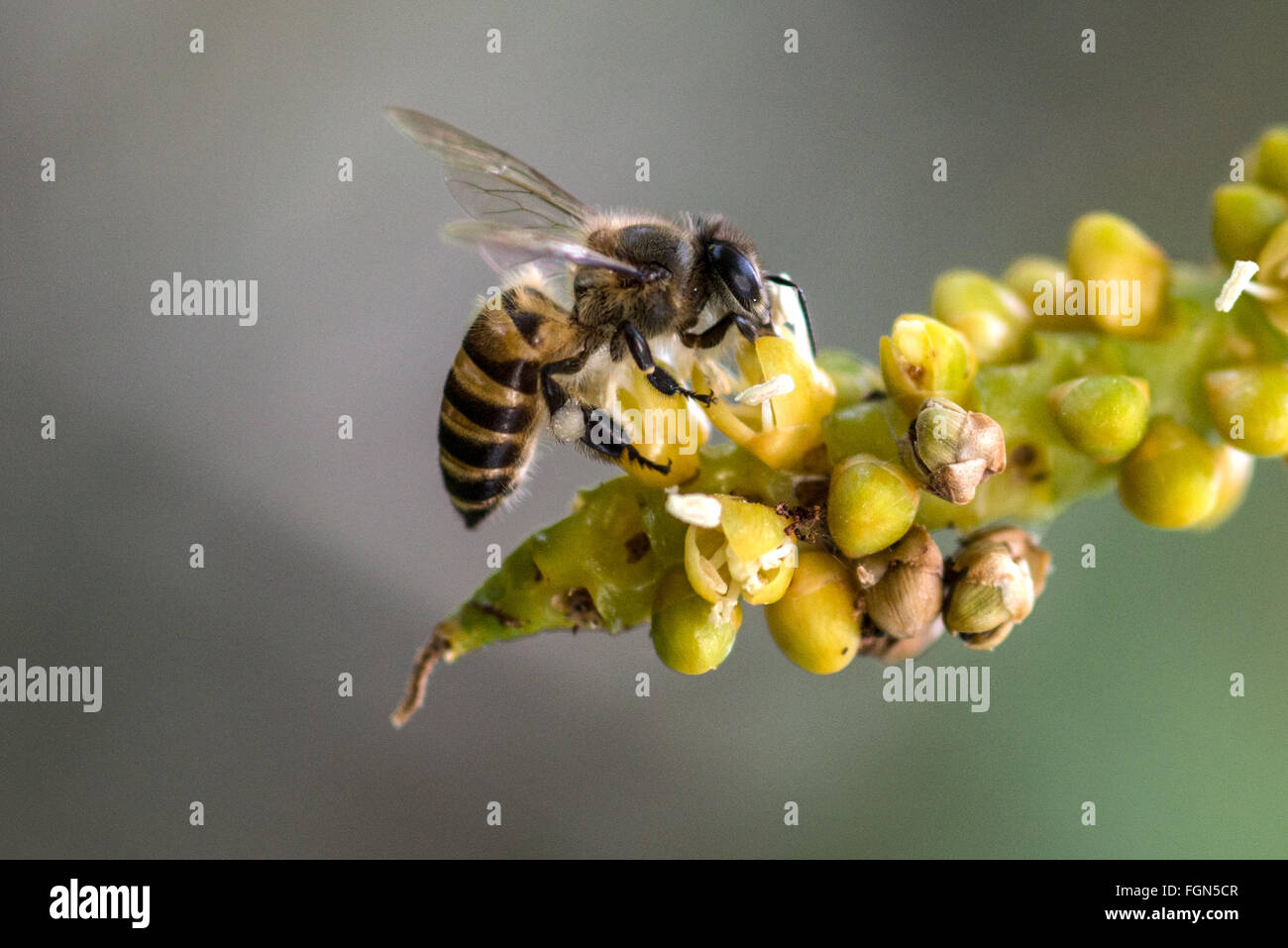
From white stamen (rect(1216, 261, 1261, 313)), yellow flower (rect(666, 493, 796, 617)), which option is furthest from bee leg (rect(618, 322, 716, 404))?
white stamen (rect(1216, 261, 1261, 313))

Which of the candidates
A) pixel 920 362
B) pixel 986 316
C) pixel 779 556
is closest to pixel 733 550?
pixel 779 556

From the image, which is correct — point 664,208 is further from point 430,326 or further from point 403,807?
point 403,807

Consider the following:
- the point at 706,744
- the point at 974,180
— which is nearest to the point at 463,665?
the point at 706,744

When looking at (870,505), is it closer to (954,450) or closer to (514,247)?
(954,450)

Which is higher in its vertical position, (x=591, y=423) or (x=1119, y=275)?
(x=1119, y=275)

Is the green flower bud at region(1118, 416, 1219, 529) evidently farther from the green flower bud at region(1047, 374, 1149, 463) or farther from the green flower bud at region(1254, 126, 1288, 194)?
the green flower bud at region(1254, 126, 1288, 194)

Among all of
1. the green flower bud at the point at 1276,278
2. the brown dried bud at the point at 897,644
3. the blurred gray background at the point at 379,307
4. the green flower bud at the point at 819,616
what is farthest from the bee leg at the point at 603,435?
the blurred gray background at the point at 379,307

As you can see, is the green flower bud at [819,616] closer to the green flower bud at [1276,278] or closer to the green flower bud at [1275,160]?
the green flower bud at [1276,278]
